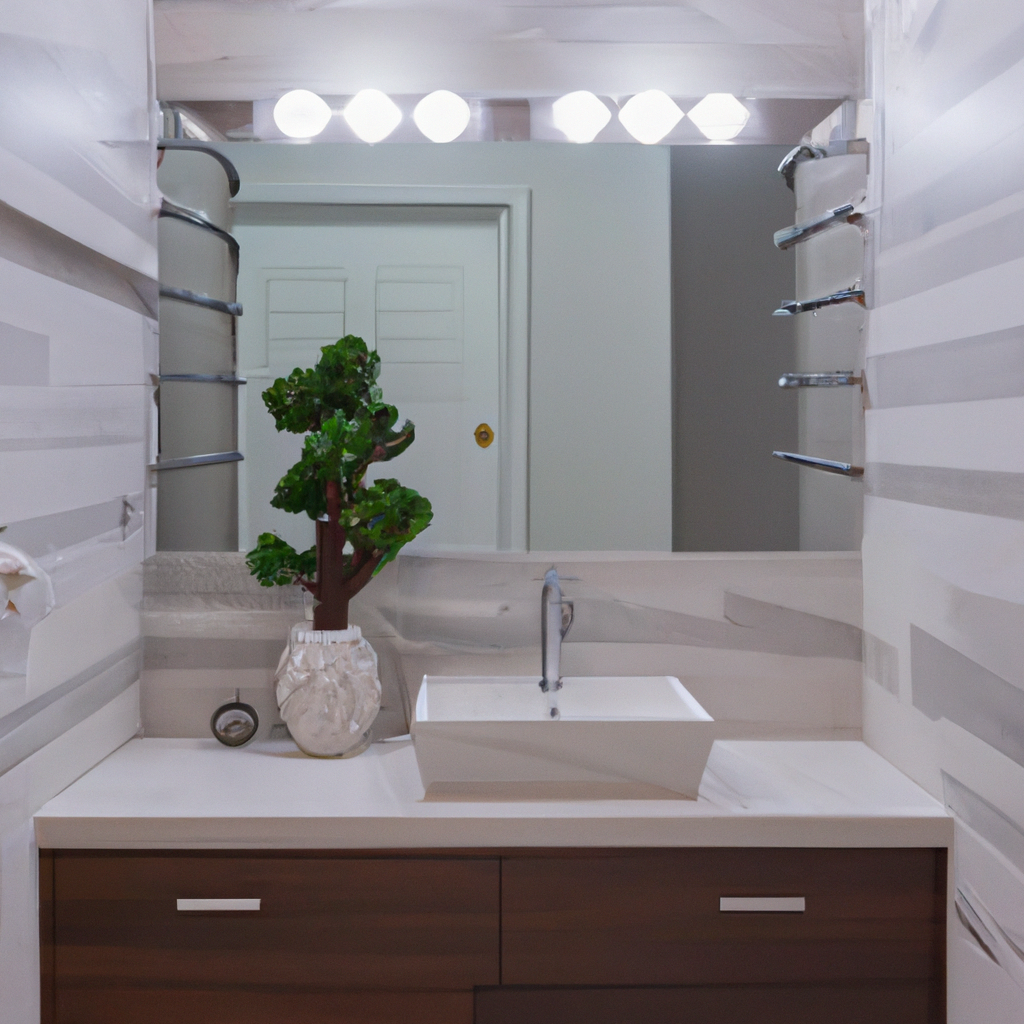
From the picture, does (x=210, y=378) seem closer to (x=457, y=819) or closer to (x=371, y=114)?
(x=371, y=114)

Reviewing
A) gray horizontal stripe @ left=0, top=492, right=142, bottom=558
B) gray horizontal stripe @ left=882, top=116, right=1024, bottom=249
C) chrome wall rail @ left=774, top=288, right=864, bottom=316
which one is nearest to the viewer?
gray horizontal stripe @ left=882, top=116, right=1024, bottom=249

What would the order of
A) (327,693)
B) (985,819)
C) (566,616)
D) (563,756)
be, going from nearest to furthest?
1. (985,819)
2. (563,756)
3. (327,693)
4. (566,616)

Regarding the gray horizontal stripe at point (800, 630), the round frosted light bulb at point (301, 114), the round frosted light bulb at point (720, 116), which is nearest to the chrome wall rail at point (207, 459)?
the round frosted light bulb at point (301, 114)

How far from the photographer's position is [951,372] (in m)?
1.32

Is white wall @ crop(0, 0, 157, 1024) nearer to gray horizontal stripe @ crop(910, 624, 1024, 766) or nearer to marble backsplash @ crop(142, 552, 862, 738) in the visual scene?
marble backsplash @ crop(142, 552, 862, 738)

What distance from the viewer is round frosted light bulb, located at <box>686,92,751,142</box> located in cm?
172

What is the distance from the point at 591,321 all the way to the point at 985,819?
1056mm

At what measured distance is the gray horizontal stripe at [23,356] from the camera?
3.91 feet

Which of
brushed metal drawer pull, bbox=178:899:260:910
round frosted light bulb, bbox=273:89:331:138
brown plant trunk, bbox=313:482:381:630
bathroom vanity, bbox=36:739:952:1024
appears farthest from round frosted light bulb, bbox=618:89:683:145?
brushed metal drawer pull, bbox=178:899:260:910

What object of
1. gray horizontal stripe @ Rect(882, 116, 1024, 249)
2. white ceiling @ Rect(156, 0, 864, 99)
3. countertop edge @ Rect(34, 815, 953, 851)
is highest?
white ceiling @ Rect(156, 0, 864, 99)

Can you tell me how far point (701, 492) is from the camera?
1723 mm

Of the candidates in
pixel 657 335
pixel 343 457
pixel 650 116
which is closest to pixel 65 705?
pixel 343 457

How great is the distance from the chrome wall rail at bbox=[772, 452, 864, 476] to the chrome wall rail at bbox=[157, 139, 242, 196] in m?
1.16

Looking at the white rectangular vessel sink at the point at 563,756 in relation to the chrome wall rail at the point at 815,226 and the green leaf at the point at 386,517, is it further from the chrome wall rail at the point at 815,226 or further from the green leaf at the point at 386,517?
the chrome wall rail at the point at 815,226
